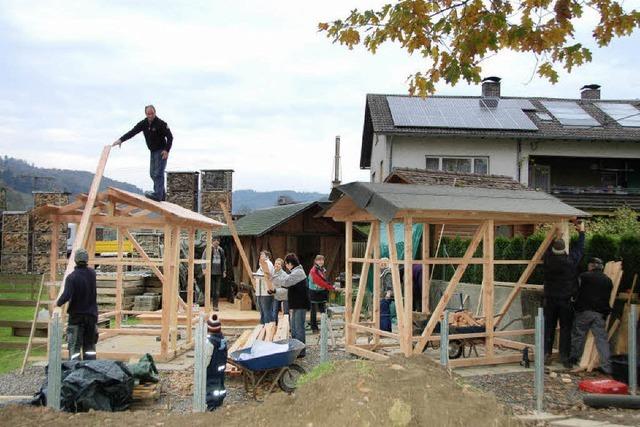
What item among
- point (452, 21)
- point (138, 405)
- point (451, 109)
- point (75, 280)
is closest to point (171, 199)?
point (451, 109)

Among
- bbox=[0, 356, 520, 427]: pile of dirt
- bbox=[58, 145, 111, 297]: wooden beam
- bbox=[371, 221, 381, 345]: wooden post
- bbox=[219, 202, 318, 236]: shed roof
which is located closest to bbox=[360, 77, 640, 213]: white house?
bbox=[219, 202, 318, 236]: shed roof

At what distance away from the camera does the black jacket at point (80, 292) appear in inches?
383

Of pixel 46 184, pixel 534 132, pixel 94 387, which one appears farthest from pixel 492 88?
pixel 46 184

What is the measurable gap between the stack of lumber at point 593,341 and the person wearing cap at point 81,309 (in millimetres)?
8110

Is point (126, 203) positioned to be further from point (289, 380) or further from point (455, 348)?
point (455, 348)

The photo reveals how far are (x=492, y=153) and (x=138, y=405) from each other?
20.5m

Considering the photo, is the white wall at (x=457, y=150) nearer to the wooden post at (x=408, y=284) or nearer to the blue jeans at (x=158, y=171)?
the blue jeans at (x=158, y=171)

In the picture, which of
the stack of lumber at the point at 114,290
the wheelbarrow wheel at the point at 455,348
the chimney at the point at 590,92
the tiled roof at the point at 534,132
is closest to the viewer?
the wheelbarrow wheel at the point at 455,348

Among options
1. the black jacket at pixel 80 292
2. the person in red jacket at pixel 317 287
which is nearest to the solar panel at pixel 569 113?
the person in red jacket at pixel 317 287

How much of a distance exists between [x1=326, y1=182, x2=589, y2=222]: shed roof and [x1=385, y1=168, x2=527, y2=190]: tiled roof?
4078 mm

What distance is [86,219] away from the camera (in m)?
11.0

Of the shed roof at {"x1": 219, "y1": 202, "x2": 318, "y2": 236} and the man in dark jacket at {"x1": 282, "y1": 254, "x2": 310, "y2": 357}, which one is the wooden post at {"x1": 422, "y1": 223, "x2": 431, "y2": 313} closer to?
the man in dark jacket at {"x1": 282, "y1": 254, "x2": 310, "y2": 357}

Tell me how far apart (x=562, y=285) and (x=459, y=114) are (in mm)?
16956

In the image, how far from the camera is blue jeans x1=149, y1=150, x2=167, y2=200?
1226 cm
